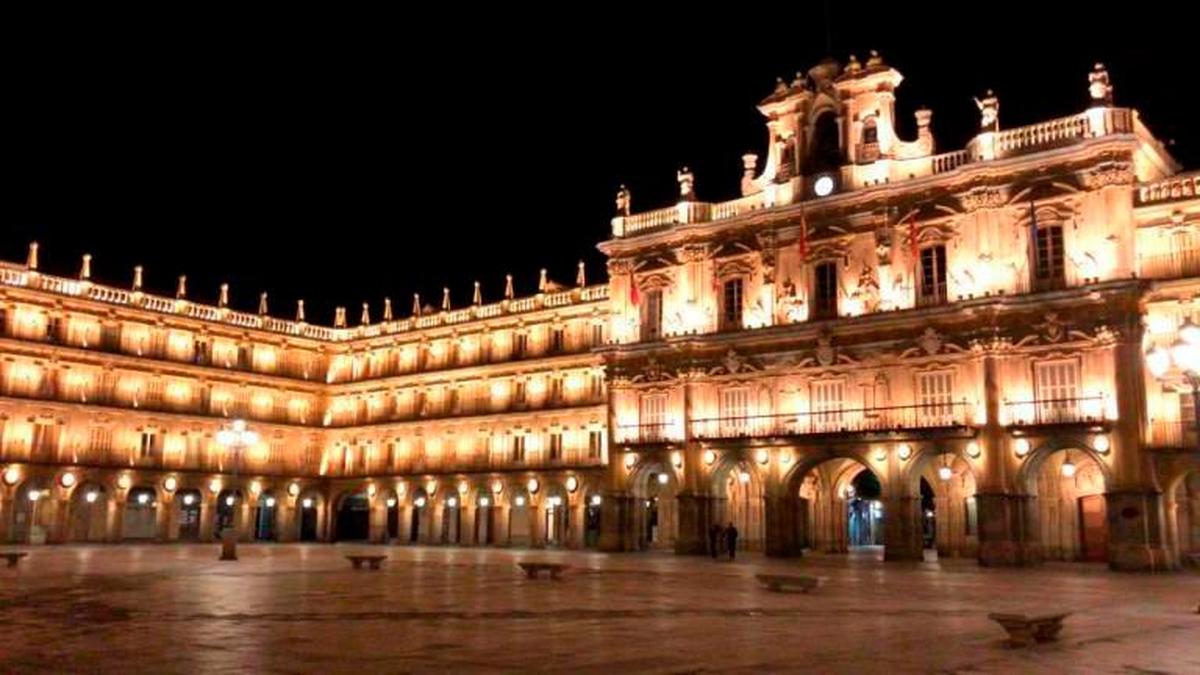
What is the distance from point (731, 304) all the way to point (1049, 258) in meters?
14.9

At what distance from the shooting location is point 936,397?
44969 mm

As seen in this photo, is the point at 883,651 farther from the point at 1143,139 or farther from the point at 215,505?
the point at 215,505

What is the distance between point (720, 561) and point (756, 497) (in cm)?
1150

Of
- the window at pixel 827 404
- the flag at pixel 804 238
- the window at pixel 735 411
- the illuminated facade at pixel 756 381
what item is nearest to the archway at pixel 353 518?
the illuminated facade at pixel 756 381

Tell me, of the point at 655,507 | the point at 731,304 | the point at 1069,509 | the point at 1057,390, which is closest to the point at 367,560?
the point at 731,304

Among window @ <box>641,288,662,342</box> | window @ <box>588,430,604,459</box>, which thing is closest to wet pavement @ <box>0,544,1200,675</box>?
window @ <box>641,288,662,342</box>

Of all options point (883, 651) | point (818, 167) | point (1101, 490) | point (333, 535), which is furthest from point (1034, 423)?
point (333, 535)

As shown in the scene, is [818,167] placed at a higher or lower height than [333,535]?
higher

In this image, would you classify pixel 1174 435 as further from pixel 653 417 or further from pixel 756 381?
pixel 653 417

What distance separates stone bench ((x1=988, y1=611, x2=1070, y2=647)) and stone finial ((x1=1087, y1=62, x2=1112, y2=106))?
103ft

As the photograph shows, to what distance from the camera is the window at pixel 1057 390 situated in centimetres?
4162

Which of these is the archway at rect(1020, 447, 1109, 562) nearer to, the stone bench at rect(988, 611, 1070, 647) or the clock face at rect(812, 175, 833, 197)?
the clock face at rect(812, 175, 833, 197)

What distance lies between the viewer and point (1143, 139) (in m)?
43.5

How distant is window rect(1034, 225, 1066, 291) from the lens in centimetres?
4300
